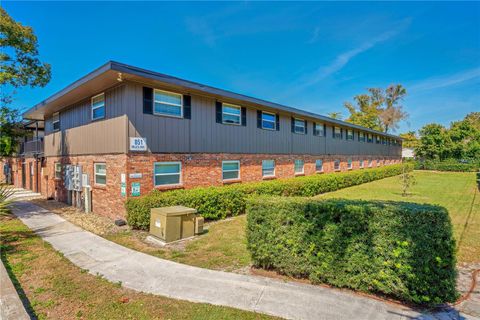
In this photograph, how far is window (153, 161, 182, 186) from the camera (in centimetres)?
914

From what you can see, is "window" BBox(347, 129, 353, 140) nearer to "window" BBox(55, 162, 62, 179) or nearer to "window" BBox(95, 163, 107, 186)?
"window" BBox(95, 163, 107, 186)

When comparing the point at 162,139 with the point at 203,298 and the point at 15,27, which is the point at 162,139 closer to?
the point at 203,298

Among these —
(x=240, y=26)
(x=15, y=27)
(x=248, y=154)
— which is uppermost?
(x=240, y=26)

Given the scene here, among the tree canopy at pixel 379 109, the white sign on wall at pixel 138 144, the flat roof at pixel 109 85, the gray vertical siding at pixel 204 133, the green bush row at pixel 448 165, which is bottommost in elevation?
the green bush row at pixel 448 165

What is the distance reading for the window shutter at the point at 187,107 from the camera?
10007mm

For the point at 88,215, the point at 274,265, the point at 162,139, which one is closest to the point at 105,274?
the point at 274,265

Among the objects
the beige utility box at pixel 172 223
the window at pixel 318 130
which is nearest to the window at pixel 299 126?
the window at pixel 318 130

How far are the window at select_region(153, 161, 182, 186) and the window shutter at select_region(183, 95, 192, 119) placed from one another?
1.97 m

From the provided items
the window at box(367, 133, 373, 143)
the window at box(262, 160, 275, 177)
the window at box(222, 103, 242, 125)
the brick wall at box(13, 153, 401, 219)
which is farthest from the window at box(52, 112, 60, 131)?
the window at box(367, 133, 373, 143)

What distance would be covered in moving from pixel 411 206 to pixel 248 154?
9.39 meters

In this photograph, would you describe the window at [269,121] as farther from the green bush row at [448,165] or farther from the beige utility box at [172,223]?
the green bush row at [448,165]

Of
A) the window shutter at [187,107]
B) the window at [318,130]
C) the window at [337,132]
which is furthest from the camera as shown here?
the window at [337,132]

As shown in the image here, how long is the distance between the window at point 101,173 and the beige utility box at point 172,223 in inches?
143

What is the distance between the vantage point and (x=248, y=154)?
508 inches
